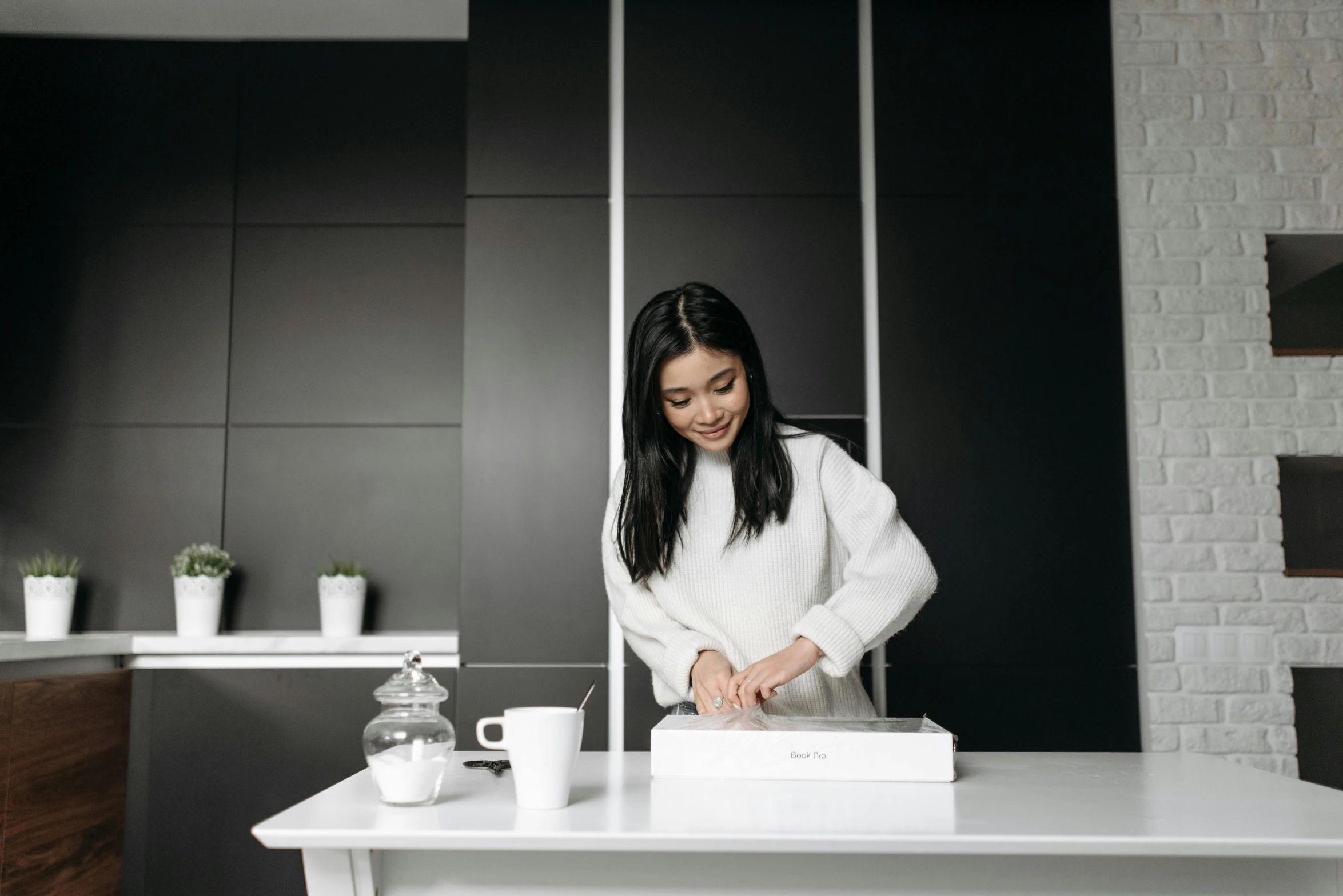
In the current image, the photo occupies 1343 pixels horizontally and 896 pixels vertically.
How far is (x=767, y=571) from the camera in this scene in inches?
72.8

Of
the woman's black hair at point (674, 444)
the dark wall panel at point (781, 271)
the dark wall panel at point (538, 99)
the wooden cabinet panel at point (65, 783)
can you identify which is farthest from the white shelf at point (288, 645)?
the dark wall panel at point (538, 99)

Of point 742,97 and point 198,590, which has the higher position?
point 742,97

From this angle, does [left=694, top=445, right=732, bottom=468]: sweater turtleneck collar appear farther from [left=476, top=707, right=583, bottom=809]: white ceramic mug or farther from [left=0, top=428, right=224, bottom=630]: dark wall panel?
[left=0, top=428, right=224, bottom=630]: dark wall panel

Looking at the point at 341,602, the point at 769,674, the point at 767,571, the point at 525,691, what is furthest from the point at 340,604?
the point at 769,674

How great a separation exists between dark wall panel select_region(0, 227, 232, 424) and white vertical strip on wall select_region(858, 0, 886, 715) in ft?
6.53

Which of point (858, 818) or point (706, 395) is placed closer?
point (858, 818)

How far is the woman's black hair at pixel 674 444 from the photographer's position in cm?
180

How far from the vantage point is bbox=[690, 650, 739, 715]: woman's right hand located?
1.56 metres

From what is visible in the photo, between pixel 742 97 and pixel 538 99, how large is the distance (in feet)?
1.87

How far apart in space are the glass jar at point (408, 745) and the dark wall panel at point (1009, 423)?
1.83 metres

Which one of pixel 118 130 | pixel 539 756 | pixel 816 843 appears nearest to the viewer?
pixel 816 843

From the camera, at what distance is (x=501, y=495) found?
9.18ft

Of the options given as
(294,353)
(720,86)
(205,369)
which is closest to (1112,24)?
(720,86)

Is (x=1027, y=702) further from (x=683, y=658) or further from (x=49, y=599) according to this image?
(x=49, y=599)
